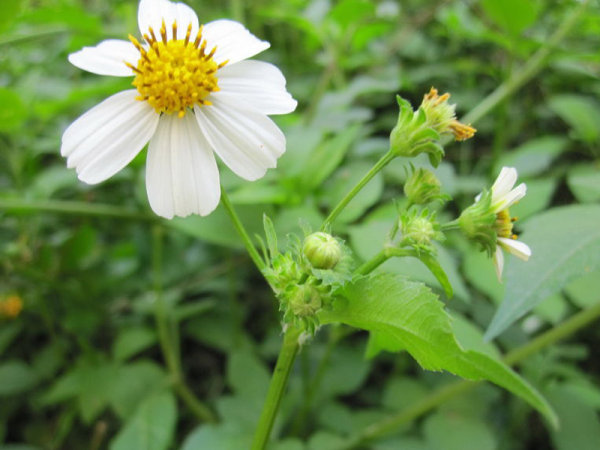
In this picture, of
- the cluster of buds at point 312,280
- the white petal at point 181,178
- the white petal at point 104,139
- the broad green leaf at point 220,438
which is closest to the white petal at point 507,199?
the cluster of buds at point 312,280

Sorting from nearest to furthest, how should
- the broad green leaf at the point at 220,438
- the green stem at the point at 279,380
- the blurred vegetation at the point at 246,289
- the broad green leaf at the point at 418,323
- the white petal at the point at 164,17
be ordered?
the broad green leaf at the point at 418,323 < the green stem at the point at 279,380 < the white petal at the point at 164,17 < the broad green leaf at the point at 220,438 < the blurred vegetation at the point at 246,289

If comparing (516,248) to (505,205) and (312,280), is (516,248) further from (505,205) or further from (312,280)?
(312,280)

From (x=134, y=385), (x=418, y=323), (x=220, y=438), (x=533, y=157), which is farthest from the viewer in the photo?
(x=533, y=157)

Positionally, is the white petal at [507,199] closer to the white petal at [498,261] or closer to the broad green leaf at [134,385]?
the white petal at [498,261]

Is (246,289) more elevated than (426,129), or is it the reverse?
(426,129)

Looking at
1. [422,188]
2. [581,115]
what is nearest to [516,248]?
[422,188]

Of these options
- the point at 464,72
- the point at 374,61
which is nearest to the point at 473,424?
the point at 374,61

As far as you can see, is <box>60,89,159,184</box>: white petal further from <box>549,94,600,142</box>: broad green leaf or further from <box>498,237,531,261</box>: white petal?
<box>549,94,600,142</box>: broad green leaf
